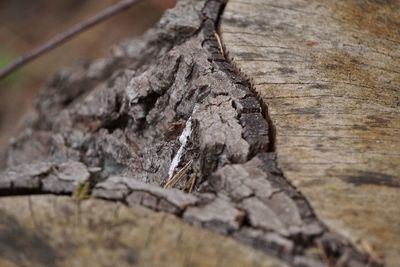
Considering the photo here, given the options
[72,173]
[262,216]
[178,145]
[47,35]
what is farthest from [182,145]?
[47,35]

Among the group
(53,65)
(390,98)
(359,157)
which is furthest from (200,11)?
(53,65)

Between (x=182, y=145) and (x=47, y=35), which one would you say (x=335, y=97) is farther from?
Answer: (x=47, y=35)

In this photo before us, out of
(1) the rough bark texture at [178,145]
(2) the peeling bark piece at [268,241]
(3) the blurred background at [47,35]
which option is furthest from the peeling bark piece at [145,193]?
(3) the blurred background at [47,35]

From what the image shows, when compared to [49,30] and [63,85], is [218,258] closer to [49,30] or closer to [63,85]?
[63,85]

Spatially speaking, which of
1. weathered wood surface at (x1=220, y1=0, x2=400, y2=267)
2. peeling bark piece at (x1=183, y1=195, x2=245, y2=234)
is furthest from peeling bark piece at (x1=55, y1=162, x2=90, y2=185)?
weathered wood surface at (x1=220, y1=0, x2=400, y2=267)

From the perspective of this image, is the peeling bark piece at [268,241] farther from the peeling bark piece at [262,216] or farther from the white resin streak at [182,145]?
the white resin streak at [182,145]

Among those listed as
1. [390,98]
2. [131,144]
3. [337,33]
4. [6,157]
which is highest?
[337,33]

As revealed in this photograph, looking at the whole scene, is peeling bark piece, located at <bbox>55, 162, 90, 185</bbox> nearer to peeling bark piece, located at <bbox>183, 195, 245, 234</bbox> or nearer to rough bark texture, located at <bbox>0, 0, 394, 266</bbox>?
rough bark texture, located at <bbox>0, 0, 394, 266</bbox>
